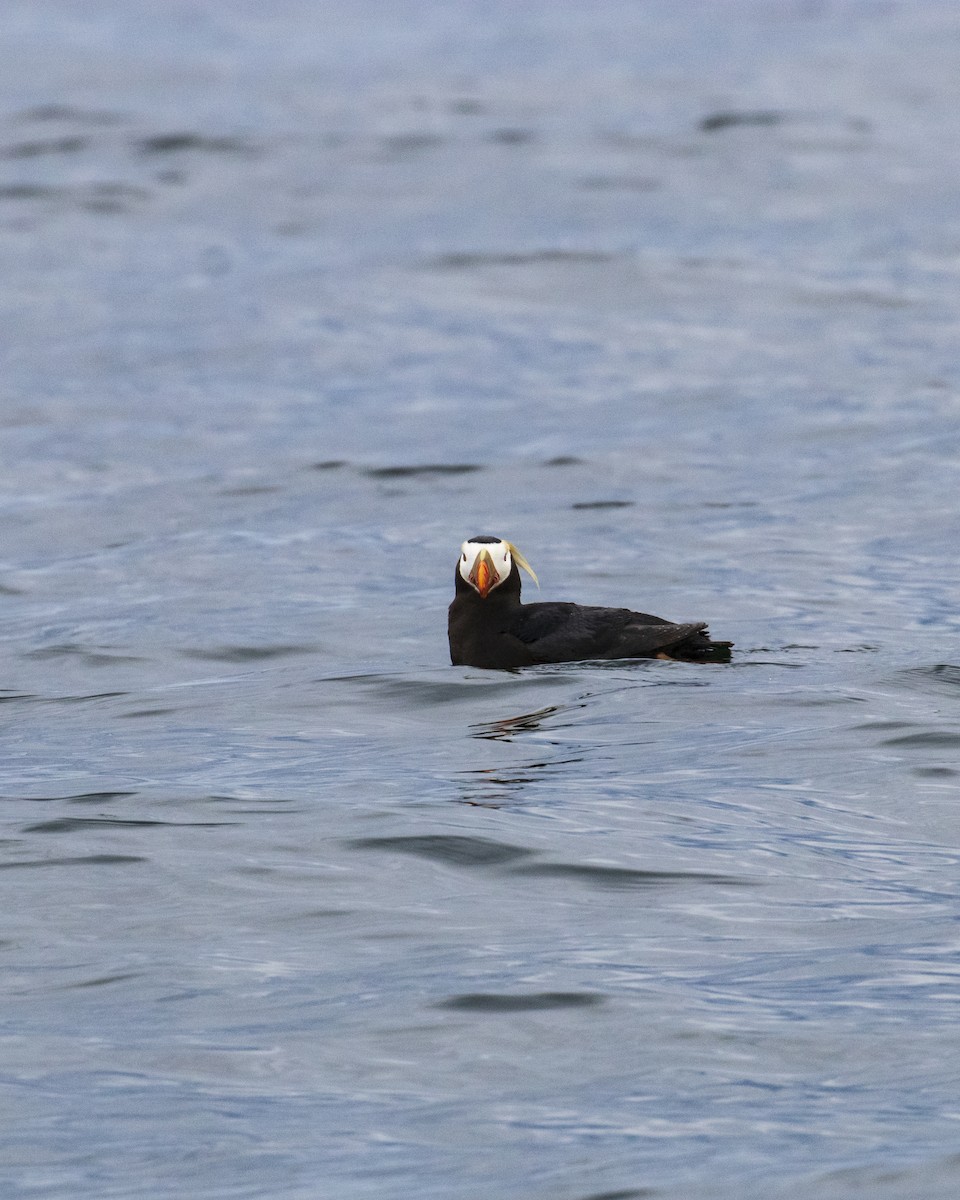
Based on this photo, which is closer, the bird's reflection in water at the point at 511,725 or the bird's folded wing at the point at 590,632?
the bird's reflection in water at the point at 511,725

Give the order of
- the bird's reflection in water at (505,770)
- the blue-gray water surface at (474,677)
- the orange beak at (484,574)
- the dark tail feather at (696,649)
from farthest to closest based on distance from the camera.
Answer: the orange beak at (484,574) → the dark tail feather at (696,649) → the bird's reflection in water at (505,770) → the blue-gray water surface at (474,677)

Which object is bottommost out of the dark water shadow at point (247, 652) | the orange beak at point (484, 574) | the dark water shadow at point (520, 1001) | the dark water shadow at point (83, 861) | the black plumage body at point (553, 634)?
the dark water shadow at point (520, 1001)

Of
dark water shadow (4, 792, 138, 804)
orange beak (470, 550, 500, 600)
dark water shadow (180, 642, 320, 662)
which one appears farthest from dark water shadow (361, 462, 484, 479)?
dark water shadow (4, 792, 138, 804)

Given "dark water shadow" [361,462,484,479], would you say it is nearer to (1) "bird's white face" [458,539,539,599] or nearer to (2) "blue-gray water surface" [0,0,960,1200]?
(2) "blue-gray water surface" [0,0,960,1200]

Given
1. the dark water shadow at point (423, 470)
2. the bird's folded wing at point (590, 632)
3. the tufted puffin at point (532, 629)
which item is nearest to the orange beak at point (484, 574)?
the tufted puffin at point (532, 629)

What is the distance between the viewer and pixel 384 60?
40.9 metres

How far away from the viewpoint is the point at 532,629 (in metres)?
10.5

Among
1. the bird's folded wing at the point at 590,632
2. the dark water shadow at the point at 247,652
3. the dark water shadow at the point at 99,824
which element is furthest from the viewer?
the dark water shadow at the point at 247,652

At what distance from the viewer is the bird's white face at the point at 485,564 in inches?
416

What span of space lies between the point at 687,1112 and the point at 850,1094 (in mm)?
440

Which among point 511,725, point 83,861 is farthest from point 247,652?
point 83,861

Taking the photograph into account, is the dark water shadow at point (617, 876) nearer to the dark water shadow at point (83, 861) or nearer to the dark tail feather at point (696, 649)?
the dark water shadow at point (83, 861)

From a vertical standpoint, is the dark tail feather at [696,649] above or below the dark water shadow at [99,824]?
above

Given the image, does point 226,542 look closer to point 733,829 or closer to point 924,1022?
point 733,829
